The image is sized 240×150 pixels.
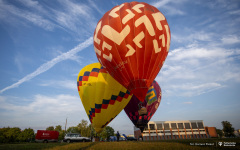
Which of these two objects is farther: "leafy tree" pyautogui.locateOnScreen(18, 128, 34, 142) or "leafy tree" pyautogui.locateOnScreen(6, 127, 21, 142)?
"leafy tree" pyautogui.locateOnScreen(18, 128, 34, 142)

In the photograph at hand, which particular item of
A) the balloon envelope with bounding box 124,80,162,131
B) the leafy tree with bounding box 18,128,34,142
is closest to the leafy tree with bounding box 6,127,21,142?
the leafy tree with bounding box 18,128,34,142

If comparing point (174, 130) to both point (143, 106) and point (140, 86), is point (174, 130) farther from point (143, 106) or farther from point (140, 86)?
point (140, 86)

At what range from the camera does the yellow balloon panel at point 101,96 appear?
15.0 meters

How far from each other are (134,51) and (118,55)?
1.26m

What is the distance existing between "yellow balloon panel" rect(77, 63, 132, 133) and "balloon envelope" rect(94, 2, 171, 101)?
443cm

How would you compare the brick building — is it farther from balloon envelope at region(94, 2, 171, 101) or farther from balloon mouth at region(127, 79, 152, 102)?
balloon envelope at region(94, 2, 171, 101)

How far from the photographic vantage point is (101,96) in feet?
49.2

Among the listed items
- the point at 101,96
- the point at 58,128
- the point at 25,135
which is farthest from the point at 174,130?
the point at 58,128

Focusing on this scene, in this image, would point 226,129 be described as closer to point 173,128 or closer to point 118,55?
point 173,128

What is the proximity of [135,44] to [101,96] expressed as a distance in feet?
25.0

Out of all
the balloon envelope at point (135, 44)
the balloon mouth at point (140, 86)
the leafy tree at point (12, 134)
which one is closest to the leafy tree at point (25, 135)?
the leafy tree at point (12, 134)

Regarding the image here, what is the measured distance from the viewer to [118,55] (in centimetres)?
1029

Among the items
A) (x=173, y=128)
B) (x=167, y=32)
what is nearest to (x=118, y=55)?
(x=167, y=32)

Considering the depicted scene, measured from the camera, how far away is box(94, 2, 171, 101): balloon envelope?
995 cm
